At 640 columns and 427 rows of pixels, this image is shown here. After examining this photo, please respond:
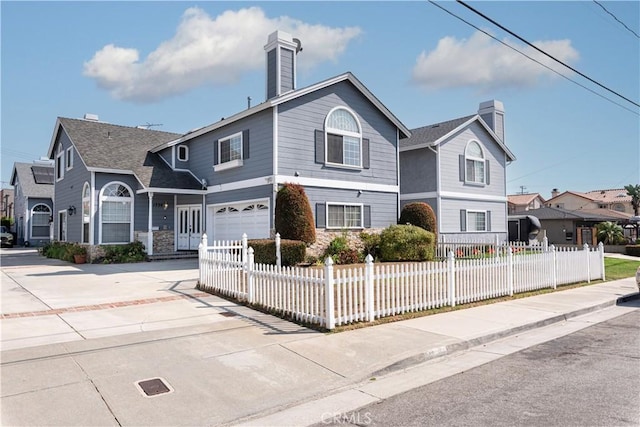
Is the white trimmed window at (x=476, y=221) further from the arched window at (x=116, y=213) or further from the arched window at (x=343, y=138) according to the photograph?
the arched window at (x=116, y=213)

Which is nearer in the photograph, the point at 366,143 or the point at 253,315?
the point at 253,315

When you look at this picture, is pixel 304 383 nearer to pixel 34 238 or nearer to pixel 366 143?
pixel 366 143

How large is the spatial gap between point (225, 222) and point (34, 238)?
25.1 meters

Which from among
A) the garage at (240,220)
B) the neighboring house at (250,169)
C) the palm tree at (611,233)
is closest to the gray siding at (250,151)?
the neighboring house at (250,169)

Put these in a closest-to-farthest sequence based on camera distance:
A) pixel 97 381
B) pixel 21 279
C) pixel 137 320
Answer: pixel 97 381
pixel 137 320
pixel 21 279

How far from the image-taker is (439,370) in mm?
5656

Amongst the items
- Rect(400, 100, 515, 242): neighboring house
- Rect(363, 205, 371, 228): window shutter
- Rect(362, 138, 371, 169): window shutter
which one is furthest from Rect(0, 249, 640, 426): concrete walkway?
Rect(400, 100, 515, 242): neighboring house

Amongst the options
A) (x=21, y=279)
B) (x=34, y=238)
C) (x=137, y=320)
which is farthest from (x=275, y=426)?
(x=34, y=238)

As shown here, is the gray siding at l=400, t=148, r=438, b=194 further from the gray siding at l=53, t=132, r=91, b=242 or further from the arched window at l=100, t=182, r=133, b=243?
the gray siding at l=53, t=132, r=91, b=242

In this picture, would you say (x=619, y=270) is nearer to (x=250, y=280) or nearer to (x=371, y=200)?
(x=371, y=200)

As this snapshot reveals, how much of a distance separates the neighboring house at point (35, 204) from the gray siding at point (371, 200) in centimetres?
2752

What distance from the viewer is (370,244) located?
17.8 metres

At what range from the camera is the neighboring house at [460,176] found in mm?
22562

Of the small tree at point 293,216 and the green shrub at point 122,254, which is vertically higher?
the small tree at point 293,216
